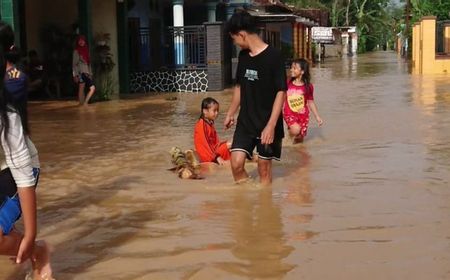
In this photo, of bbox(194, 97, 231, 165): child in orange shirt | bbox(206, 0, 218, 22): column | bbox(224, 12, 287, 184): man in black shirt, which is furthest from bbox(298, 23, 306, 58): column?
bbox(224, 12, 287, 184): man in black shirt

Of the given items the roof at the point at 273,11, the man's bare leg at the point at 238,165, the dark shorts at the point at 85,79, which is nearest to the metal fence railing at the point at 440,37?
the roof at the point at 273,11

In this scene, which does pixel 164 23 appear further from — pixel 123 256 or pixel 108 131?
pixel 123 256

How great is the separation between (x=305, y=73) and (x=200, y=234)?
15.2 ft

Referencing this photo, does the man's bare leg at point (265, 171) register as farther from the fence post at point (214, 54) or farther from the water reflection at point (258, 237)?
the fence post at point (214, 54)

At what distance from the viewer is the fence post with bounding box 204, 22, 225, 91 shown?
19.0 metres

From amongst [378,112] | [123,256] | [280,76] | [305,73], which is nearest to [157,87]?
[378,112]

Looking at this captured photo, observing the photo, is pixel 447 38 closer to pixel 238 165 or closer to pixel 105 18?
pixel 105 18

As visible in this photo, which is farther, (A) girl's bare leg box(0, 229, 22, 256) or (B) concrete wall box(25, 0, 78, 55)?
(B) concrete wall box(25, 0, 78, 55)

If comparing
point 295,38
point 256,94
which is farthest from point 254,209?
point 295,38

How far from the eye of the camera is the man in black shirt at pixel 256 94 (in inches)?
236

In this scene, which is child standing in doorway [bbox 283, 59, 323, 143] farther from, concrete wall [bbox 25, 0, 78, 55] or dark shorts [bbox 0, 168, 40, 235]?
concrete wall [bbox 25, 0, 78, 55]

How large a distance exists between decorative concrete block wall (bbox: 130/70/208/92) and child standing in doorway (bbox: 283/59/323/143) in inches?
399

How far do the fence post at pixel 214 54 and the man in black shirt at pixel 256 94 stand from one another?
12804 millimetres

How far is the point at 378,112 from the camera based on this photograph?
1288 centimetres
